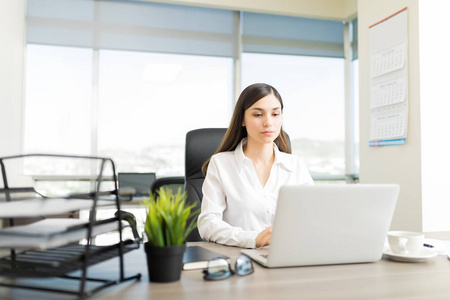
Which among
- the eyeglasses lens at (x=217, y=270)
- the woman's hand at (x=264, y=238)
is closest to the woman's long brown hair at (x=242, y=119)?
the woman's hand at (x=264, y=238)

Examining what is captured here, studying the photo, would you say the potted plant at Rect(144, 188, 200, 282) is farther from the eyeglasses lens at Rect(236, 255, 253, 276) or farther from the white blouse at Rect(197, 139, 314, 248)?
the white blouse at Rect(197, 139, 314, 248)

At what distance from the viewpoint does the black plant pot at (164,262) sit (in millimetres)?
751

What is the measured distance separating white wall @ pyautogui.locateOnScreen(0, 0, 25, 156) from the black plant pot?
7.83 feet

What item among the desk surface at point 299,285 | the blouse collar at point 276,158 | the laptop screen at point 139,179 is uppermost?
the blouse collar at point 276,158

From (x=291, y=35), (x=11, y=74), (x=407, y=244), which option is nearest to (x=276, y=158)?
(x=407, y=244)

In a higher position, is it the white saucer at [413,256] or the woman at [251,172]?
the woman at [251,172]

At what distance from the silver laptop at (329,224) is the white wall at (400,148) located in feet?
5.91

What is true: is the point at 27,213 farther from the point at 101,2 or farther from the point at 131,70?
the point at 101,2

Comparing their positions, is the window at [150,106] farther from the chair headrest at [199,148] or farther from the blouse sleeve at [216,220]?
the blouse sleeve at [216,220]

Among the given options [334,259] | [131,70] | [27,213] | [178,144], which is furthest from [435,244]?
[131,70]

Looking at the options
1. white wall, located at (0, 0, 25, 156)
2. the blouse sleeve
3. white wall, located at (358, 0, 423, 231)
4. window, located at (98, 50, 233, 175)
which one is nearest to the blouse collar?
the blouse sleeve

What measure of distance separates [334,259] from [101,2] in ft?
11.4

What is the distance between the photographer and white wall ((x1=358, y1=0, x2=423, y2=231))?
2508 millimetres

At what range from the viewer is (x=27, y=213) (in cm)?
56
